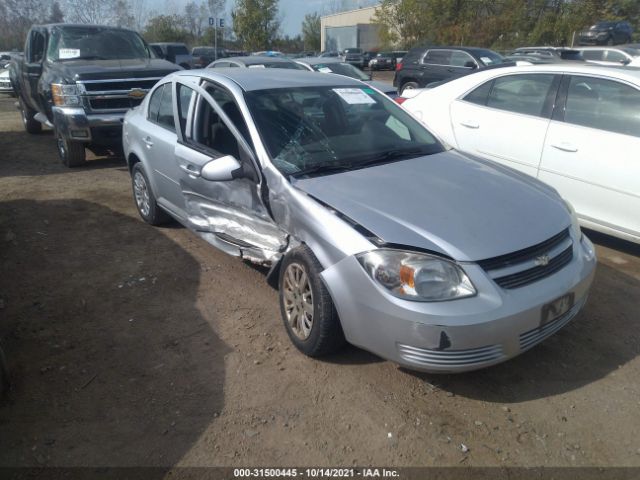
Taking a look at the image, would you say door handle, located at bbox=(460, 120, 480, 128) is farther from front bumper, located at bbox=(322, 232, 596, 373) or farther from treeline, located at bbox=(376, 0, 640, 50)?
treeline, located at bbox=(376, 0, 640, 50)

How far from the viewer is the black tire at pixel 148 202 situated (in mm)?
5285

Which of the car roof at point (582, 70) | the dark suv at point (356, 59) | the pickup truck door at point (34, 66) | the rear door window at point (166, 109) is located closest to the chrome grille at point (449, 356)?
the rear door window at point (166, 109)

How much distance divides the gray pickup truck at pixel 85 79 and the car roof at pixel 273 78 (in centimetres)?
363

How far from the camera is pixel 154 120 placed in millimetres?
5109

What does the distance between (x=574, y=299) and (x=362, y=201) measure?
132 cm

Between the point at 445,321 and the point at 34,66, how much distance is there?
29.6 feet

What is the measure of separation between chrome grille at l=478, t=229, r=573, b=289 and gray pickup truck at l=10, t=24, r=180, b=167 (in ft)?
20.9

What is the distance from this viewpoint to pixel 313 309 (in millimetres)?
3045

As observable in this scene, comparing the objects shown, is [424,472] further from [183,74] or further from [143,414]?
[183,74]

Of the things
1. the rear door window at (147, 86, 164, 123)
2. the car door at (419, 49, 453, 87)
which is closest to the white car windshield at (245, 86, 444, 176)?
the rear door window at (147, 86, 164, 123)

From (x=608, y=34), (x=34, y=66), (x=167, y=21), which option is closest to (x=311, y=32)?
(x=167, y=21)

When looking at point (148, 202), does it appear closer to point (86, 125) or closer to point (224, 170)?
point (224, 170)

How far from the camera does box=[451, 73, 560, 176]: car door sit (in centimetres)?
507

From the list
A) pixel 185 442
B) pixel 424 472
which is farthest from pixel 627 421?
pixel 185 442
